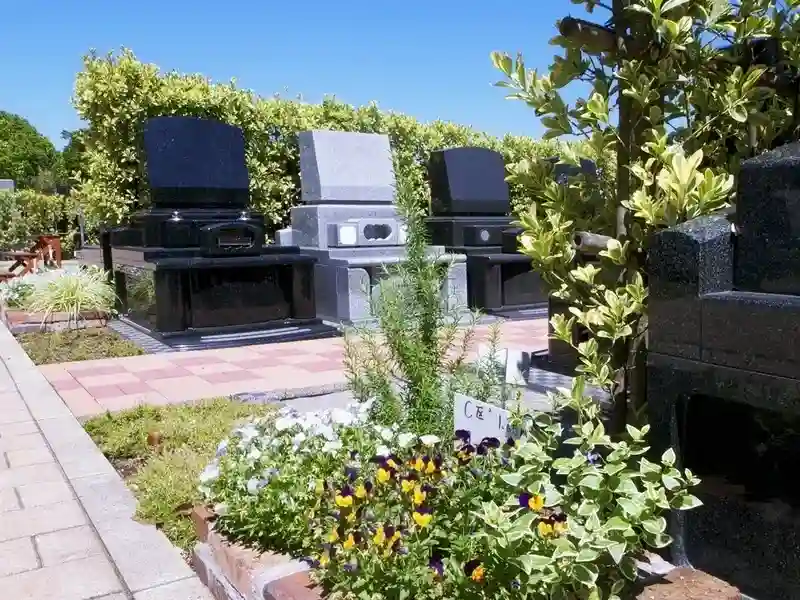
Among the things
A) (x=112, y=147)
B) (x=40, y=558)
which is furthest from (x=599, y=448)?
(x=112, y=147)

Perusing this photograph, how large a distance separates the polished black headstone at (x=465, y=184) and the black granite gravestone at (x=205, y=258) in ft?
10.3


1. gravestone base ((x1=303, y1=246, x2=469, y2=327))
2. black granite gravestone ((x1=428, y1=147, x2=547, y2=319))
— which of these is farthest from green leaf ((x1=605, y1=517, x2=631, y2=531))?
black granite gravestone ((x1=428, y1=147, x2=547, y2=319))

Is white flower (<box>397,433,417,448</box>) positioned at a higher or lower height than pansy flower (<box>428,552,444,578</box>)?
higher

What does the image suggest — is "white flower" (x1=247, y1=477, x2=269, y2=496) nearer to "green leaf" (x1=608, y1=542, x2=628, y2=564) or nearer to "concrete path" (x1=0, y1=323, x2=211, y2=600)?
"concrete path" (x1=0, y1=323, x2=211, y2=600)

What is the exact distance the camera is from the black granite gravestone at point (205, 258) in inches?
304

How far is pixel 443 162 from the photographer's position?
424 inches

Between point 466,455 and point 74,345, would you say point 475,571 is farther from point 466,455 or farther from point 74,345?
point 74,345

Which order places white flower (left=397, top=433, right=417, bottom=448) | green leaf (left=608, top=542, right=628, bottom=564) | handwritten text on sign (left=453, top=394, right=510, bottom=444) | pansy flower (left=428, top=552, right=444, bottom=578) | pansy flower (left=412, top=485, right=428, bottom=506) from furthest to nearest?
handwritten text on sign (left=453, top=394, right=510, bottom=444) → white flower (left=397, top=433, right=417, bottom=448) → pansy flower (left=412, top=485, right=428, bottom=506) → pansy flower (left=428, top=552, right=444, bottom=578) → green leaf (left=608, top=542, right=628, bottom=564)

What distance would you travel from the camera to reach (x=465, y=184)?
423 inches

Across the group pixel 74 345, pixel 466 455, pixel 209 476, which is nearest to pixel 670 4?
pixel 466 455

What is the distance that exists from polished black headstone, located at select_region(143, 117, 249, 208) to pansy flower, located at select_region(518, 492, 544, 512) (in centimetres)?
745

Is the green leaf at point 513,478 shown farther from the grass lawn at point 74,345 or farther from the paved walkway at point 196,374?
the grass lawn at point 74,345

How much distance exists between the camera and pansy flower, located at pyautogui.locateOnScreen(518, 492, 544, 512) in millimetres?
1809

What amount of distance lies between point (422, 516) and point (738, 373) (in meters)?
0.98
